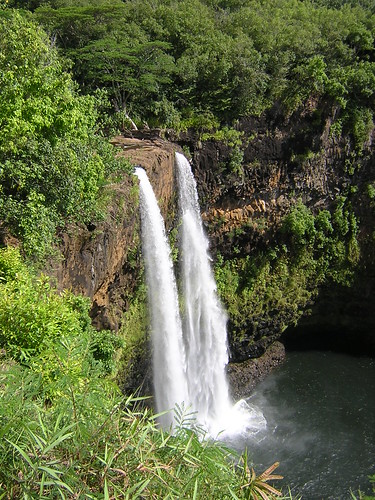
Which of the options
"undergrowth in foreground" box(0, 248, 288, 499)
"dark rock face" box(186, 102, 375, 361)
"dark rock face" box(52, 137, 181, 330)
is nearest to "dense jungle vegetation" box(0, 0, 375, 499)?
"undergrowth in foreground" box(0, 248, 288, 499)

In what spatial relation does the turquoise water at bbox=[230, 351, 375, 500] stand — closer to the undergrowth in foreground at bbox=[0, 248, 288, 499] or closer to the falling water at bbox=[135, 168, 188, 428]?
the falling water at bbox=[135, 168, 188, 428]

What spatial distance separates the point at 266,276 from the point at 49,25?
467 inches

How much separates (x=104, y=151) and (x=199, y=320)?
6799 millimetres

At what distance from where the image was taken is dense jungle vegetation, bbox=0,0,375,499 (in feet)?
9.37

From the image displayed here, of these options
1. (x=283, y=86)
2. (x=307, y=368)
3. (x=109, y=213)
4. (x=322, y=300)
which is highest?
(x=283, y=86)

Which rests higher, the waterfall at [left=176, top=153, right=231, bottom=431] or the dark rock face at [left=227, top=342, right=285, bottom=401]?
the waterfall at [left=176, top=153, right=231, bottom=431]

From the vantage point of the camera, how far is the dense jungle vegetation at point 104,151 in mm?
2855

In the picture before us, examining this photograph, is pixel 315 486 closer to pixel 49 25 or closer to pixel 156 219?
pixel 156 219

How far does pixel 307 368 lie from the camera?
54.5 ft

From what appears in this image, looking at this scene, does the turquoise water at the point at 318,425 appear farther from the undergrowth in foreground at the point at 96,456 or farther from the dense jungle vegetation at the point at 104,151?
the undergrowth in foreground at the point at 96,456

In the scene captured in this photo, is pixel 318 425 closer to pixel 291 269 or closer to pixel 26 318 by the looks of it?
pixel 291 269

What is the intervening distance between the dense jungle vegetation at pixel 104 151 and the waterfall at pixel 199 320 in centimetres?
230

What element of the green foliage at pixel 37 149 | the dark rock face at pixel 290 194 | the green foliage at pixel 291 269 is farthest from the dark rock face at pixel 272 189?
the green foliage at pixel 37 149

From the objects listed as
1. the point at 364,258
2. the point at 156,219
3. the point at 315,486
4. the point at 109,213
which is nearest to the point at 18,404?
the point at 109,213
